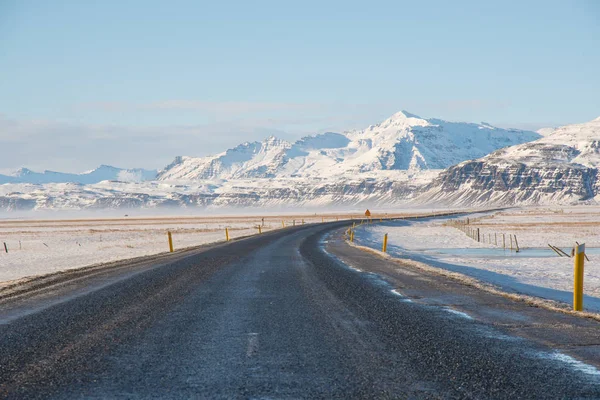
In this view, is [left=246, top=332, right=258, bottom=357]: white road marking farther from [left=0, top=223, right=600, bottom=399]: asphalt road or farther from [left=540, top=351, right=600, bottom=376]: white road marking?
[left=540, top=351, right=600, bottom=376]: white road marking

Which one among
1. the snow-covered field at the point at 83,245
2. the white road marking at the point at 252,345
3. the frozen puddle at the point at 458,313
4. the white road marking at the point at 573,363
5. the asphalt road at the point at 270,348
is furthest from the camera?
the snow-covered field at the point at 83,245

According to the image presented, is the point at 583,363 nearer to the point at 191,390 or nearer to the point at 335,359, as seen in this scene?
the point at 335,359

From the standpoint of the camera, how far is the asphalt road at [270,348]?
21.2 feet

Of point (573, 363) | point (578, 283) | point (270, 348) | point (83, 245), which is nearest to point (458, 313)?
point (578, 283)

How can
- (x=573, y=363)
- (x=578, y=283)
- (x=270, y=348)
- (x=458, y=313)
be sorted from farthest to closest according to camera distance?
(x=578, y=283) < (x=458, y=313) < (x=270, y=348) < (x=573, y=363)

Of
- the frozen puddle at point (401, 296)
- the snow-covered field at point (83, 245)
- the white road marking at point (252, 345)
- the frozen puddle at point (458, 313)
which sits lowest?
the snow-covered field at point (83, 245)

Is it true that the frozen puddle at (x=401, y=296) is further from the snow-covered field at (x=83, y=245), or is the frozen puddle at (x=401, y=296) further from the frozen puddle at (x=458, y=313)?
the snow-covered field at (x=83, y=245)

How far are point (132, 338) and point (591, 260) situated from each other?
29.9 meters

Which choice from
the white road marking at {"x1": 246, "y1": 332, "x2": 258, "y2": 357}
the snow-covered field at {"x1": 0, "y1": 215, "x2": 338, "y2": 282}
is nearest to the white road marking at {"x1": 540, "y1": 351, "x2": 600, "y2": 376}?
the white road marking at {"x1": 246, "y1": 332, "x2": 258, "y2": 357}

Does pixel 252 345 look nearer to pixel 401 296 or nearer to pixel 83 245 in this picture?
pixel 401 296

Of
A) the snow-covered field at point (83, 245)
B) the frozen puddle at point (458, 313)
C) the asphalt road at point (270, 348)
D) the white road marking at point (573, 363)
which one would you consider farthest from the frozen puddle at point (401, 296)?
the snow-covered field at point (83, 245)

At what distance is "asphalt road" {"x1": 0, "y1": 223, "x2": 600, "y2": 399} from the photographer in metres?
6.47

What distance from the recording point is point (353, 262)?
25.0 metres

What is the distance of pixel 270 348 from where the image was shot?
8375mm
